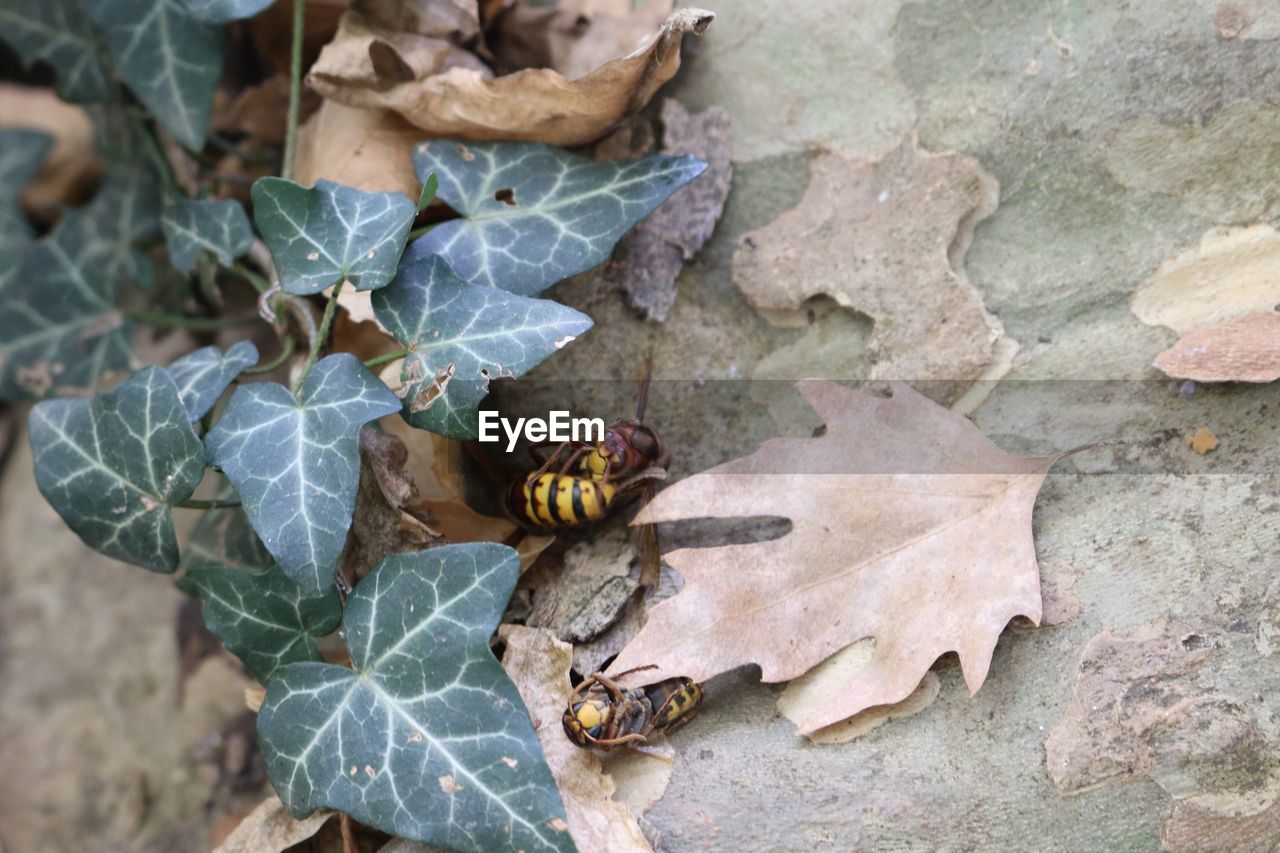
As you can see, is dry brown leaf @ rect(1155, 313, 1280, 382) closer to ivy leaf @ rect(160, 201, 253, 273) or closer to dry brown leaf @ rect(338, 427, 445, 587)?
dry brown leaf @ rect(338, 427, 445, 587)

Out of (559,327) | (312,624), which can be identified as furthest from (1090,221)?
(312,624)

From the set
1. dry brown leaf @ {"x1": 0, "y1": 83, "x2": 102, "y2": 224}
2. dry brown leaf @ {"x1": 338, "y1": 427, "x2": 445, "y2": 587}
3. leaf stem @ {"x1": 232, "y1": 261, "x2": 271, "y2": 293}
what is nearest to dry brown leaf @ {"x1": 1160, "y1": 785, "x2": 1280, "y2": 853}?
dry brown leaf @ {"x1": 338, "y1": 427, "x2": 445, "y2": 587}

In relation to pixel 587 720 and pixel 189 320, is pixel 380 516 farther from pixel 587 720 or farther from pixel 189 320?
pixel 189 320

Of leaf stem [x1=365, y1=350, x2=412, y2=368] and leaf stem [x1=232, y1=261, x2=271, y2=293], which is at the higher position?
leaf stem [x1=365, y1=350, x2=412, y2=368]

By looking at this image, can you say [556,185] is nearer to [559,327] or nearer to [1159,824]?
[559,327]

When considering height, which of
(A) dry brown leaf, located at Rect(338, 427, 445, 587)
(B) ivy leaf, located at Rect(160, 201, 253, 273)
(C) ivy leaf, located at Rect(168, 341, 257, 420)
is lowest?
(A) dry brown leaf, located at Rect(338, 427, 445, 587)

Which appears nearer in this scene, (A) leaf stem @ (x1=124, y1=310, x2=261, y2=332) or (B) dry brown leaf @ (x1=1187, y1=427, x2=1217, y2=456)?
(B) dry brown leaf @ (x1=1187, y1=427, x2=1217, y2=456)

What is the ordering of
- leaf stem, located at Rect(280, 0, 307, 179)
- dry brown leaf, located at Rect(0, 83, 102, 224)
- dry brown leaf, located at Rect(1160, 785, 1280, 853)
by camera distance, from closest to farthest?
dry brown leaf, located at Rect(1160, 785, 1280, 853) → leaf stem, located at Rect(280, 0, 307, 179) → dry brown leaf, located at Rect(0, 83, 102, 224)

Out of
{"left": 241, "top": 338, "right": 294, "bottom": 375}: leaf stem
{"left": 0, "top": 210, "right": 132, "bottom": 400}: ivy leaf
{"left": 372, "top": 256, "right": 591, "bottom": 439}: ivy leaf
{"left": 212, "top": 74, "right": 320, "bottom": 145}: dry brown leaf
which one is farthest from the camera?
{"left": 0, "top": 210, "right": 132, "bottom": 400}: ivy leaf

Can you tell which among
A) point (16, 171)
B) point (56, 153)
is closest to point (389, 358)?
point (16, 171)
